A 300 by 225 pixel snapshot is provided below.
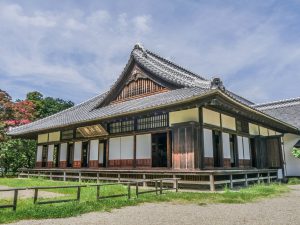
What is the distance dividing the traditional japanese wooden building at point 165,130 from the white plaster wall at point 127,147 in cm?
5

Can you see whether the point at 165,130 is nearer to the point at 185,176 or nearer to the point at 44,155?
the point at 185,176

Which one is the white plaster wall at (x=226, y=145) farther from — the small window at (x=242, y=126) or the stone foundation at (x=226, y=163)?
the small window at (x=242, y=126)

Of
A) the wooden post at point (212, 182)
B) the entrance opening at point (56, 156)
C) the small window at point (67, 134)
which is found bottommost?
the wooden post at point (212, 182)

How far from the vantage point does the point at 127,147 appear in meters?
15.1

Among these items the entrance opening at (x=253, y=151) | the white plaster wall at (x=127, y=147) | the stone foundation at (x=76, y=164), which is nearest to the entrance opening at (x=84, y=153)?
the stone foundation at (x=76, y=164)

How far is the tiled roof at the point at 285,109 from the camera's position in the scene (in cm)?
2213

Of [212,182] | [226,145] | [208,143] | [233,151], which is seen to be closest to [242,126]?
[233,151]

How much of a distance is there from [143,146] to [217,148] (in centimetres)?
365

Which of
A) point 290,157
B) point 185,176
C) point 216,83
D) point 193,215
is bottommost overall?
point 193,215

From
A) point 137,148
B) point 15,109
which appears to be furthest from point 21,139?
point 137,148

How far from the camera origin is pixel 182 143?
485 inches

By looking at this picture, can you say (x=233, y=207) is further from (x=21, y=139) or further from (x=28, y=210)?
(x=21, y=139)

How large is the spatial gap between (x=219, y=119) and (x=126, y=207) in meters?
7.96

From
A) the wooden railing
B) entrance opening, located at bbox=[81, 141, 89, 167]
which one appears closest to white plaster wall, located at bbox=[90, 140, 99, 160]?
entrance opening, located at bbox=[81, 141, 89, 167]
